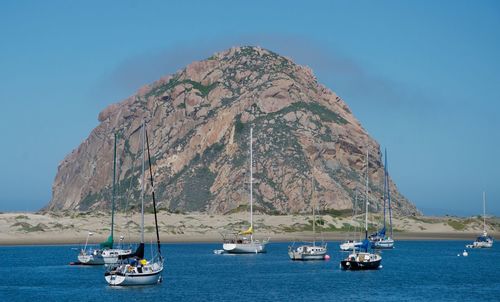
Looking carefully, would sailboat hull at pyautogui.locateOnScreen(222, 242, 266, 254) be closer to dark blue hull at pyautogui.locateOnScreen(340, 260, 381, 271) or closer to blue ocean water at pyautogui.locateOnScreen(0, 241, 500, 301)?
blue ocean water at pyautogui.locateOnScreen(0, 241, 500, 301)

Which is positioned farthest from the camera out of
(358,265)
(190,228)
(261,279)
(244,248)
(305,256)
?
(190,228)

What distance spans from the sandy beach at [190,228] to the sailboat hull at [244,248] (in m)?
21.5

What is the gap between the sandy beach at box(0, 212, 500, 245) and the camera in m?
144

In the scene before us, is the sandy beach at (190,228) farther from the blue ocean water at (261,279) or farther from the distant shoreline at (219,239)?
the blue ocean water at (261,279)

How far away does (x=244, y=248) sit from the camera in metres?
122

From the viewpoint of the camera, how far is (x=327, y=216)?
580 feet

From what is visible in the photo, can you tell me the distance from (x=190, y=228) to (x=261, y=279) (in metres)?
72.7

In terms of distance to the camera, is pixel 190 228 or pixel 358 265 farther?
pixel 190 228

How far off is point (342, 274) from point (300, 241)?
5193cm

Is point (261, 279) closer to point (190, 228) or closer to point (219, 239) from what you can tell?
point (219, 239)

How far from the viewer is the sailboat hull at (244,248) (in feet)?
395

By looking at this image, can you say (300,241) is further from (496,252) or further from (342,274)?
(342,274)

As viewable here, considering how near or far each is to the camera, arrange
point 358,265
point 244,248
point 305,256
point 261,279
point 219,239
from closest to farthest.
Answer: point 261,279, point 358,265, point 305,256, point 244,248, point 219,239

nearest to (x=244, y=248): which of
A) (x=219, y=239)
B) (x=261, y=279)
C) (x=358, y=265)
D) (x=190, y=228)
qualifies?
(x=358, y=265)
